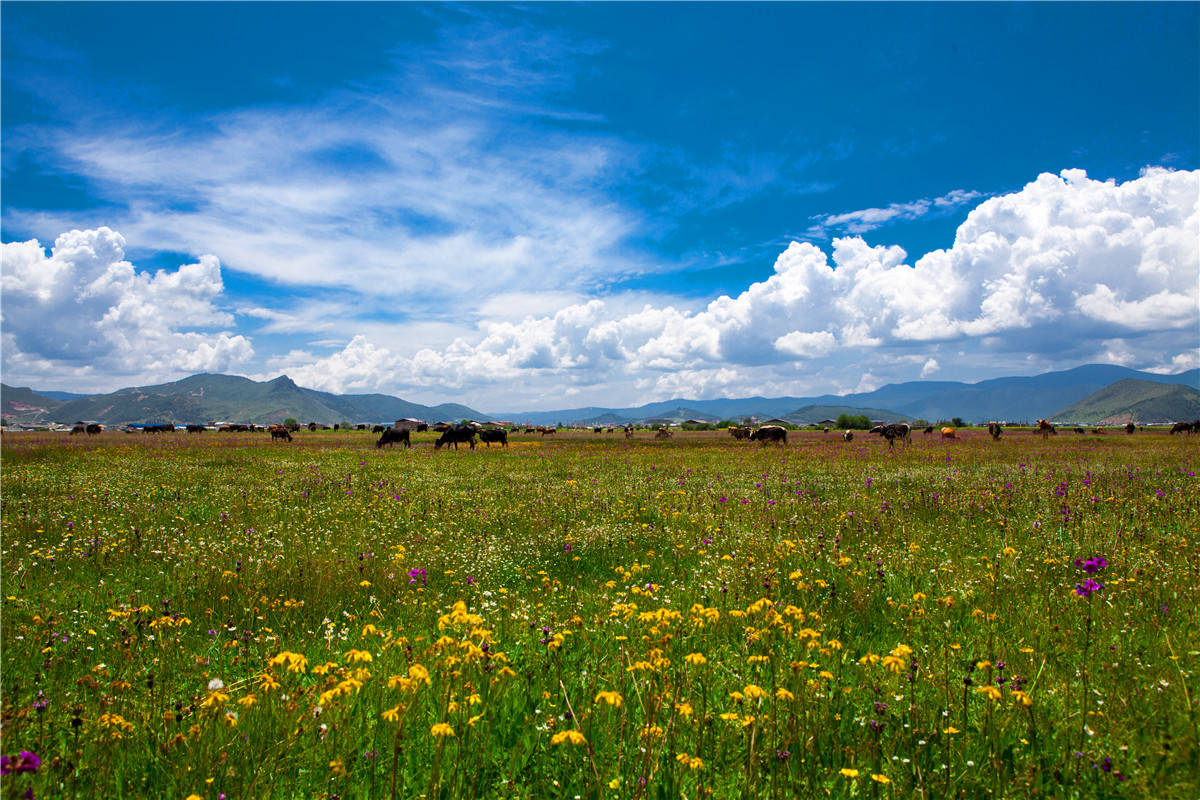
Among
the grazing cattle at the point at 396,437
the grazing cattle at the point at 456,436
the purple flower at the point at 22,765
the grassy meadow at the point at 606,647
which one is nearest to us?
the purple flower at the point at 22,765

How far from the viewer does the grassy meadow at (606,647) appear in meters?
3.57

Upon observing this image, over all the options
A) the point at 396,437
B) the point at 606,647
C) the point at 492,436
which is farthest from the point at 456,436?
the point at 606,647

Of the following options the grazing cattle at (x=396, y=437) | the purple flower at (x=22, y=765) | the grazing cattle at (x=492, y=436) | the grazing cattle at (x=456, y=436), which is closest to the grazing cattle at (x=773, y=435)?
the grazing cattle at (x=492, y=436)

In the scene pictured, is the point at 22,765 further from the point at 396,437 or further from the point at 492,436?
the point at 492,436

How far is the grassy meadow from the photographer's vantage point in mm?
3574

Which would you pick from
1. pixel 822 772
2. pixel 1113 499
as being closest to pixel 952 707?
pixel 822 772

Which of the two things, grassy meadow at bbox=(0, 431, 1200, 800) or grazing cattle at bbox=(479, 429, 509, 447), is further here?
grazing cattle at bbox=(479, 429, 509, 447)

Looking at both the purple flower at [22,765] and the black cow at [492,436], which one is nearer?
the purple flower at [22,765]

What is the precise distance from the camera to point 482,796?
146 inches

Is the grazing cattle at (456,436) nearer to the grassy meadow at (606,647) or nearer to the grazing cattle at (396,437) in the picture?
the grazing cattle at (396,437)

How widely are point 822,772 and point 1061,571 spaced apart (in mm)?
6563

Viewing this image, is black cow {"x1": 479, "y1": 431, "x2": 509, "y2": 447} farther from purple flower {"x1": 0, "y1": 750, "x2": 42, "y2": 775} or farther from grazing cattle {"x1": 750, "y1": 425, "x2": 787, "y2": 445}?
purple flower {"x1": 0, "y1": 750, "x2": 42, "y2": 775}

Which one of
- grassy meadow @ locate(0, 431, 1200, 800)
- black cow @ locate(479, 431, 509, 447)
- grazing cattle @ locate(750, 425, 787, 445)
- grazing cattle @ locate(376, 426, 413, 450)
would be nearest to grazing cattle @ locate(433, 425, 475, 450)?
black cow @ locate(479, 431, 509, 447)

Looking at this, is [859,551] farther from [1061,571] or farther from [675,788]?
[675,788]
